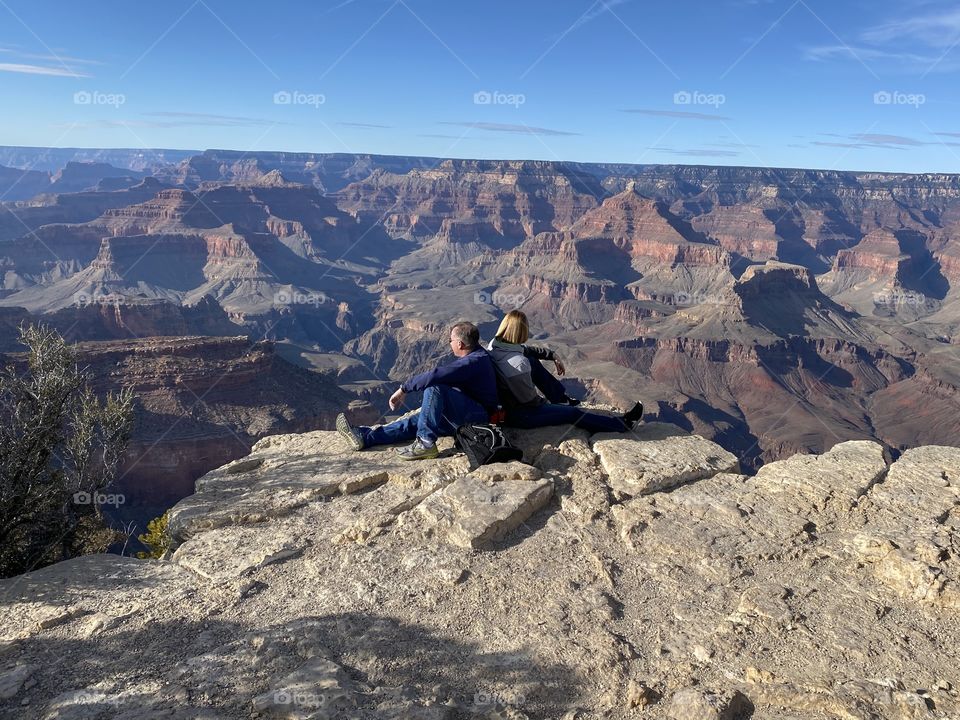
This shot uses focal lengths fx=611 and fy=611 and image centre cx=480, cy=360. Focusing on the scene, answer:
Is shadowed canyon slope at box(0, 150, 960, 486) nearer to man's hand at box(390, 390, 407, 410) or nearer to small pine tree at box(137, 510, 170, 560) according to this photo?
small pine tree at box(137, 510, 170, 560)

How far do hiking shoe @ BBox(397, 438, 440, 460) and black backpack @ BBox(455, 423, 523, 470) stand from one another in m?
0.59

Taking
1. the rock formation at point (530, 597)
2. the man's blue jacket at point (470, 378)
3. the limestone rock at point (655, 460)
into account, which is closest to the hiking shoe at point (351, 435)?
the rock formation at point (530, 597)

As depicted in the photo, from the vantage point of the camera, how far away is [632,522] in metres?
8.40

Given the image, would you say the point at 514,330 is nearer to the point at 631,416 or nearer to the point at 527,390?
the point at 527,390

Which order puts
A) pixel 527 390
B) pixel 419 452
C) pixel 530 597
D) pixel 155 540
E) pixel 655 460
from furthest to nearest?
pixel 155 540
pixel 527 390
pixel 419 452
pixel 655 460
pixel 530 597

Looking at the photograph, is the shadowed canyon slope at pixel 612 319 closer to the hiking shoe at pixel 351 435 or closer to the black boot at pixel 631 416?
the black boot at pixel 631 416

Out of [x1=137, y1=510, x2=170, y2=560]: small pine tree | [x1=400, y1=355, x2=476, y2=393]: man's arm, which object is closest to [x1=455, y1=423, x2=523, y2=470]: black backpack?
[x1=400, y1=355, x2=476, y2=393]: man's arm

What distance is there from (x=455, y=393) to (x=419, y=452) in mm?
1156

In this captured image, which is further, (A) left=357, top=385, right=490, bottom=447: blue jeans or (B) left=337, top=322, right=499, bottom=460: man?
(A) left=357, top=385, right=490, bottom=447: blue jeans

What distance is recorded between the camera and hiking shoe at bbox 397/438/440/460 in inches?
393

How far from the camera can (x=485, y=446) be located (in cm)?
946

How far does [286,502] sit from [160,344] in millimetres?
56828

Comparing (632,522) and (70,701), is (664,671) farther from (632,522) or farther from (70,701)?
(70,701)

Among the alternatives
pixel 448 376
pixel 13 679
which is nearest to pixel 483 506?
pixel 448 376
